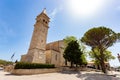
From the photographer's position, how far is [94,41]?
2667 centimetres

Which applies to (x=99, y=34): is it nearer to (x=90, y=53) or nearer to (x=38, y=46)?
(x=90, y=53)

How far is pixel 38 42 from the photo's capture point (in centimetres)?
2544

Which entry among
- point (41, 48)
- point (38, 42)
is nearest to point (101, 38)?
point (41, 48)

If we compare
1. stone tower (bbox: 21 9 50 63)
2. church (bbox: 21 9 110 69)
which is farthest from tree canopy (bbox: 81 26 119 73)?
stone tower (bbox: 21 9 50 63)

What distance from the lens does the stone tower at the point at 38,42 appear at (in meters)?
23.9

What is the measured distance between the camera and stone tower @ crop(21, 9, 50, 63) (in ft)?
78.5

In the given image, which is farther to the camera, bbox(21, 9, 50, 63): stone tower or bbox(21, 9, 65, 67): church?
bbox(21, 9, 65, 67): church

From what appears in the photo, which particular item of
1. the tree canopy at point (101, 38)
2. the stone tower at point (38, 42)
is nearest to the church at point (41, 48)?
the stone tower at point (38, 42)

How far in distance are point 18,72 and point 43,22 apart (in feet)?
50.3

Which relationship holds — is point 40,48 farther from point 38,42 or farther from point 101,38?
point 101,38

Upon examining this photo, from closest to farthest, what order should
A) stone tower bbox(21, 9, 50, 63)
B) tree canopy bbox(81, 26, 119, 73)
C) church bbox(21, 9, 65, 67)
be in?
stone tower bbox(21, 9, 50, 63) → church bbox(21, 9, 65, 67) → tree canopy bbox(81, 26, 119, 73)

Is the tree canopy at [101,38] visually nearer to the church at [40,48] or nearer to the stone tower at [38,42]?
the church at [40,48]

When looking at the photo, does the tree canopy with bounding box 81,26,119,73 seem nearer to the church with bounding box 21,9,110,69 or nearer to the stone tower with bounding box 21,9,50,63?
the church with bounding box 21,9,110,69

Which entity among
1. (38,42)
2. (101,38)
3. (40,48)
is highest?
(101,38)
